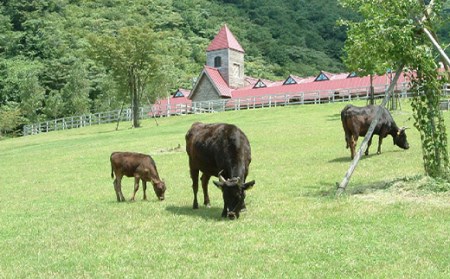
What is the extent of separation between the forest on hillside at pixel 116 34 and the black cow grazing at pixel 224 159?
39.9m

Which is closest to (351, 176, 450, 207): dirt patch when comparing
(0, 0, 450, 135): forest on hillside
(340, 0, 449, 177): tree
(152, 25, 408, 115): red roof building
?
(340, 0, 449, 177): tree

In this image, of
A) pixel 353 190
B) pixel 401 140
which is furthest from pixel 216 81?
pixel 353 190

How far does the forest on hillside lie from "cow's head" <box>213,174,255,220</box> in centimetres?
4198

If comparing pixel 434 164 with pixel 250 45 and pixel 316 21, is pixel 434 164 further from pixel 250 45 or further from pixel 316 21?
pixel 316 21

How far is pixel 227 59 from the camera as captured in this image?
265 feet

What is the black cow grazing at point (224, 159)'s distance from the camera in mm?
10148

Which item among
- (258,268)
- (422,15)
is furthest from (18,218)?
(422,15)

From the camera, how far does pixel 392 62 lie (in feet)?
43.7

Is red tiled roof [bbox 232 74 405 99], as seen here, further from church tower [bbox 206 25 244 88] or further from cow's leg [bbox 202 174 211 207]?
cow's leg [bbox 202 174 211 207]

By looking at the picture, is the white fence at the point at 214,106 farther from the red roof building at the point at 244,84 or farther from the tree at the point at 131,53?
the tree at the point at 131,53

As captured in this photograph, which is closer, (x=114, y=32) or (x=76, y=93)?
(x=76, y=93)

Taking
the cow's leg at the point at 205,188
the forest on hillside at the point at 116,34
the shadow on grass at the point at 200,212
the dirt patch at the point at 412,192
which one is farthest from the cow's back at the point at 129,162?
the forest on hillside at the point at 116,34

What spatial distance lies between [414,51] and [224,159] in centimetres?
539

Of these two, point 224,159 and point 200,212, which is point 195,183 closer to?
point 200,212
